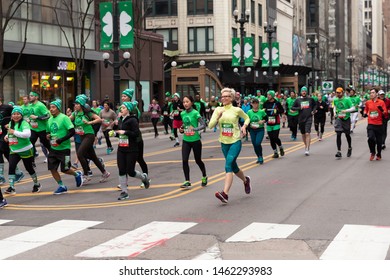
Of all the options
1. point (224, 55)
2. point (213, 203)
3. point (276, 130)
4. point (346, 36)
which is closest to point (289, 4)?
point (224, 55)

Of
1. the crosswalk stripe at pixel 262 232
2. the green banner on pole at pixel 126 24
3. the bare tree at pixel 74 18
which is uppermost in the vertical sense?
the bare tree at pixel 74 18

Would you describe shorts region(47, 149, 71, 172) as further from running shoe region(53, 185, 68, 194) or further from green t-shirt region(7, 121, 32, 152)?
green t-shirt region(7, 121, 32, 152)

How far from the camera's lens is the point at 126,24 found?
27.7 metres

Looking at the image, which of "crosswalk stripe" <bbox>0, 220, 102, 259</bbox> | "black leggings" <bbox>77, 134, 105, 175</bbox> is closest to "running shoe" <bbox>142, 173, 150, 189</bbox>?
"black leggings" <bbox>77, 134, 105, 175</bbox>

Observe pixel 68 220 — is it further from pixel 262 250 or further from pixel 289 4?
pixel 289 4

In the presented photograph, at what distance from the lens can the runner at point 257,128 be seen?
16.8 meters

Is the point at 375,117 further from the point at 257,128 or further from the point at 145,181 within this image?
the point at 145,181

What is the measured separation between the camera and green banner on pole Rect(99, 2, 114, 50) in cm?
2792

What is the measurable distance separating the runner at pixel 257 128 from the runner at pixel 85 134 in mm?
4343

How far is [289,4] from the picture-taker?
9081 cm

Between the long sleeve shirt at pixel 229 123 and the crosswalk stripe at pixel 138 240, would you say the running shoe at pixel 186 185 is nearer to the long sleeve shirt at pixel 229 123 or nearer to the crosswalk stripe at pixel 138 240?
the long sleeve shirt at pixel 229 123

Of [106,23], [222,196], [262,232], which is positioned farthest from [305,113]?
[106,23]

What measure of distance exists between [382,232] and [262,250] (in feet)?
6.10

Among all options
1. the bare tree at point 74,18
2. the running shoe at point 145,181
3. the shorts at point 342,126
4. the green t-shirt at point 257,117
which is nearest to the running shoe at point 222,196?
the running shoe at point 145,181
